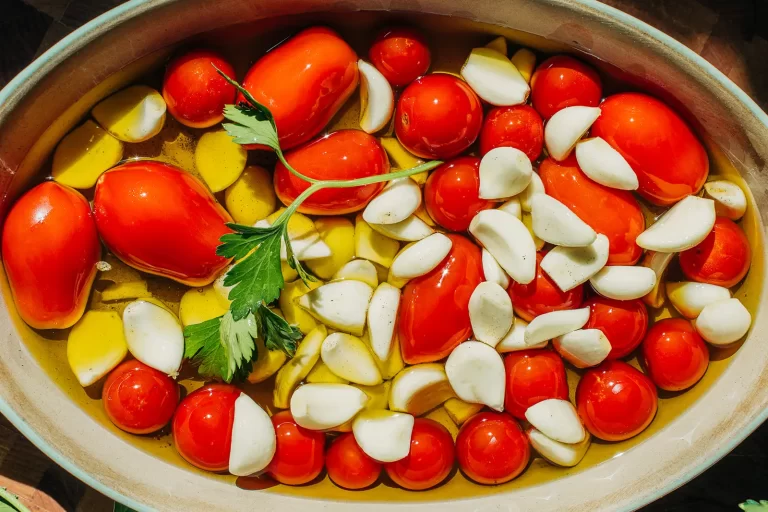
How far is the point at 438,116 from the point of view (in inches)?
35.5

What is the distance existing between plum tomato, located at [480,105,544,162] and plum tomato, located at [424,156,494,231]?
0.13 feet

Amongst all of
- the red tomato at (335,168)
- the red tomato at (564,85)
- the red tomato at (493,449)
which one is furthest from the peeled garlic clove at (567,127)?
the red tomato at (493,449)

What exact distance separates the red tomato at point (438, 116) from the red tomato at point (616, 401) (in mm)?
365

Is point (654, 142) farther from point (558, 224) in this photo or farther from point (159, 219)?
point (159, 219)

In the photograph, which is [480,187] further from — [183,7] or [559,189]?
[183,7]

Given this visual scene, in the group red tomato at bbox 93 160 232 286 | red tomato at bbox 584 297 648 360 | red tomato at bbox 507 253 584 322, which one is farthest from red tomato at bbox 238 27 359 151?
red tomato at bbox 584 297 648 360

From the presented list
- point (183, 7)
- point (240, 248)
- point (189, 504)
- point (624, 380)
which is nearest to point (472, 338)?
point (624, 380)

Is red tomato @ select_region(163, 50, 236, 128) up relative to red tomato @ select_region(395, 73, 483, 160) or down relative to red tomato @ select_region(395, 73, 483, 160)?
down

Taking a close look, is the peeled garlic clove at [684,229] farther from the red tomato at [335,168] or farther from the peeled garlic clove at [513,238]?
the red tomato at [335,168]

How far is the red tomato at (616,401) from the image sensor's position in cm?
95

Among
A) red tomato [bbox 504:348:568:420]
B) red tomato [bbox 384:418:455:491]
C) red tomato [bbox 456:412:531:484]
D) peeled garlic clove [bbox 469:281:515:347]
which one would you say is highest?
peeled garlic clove [bbox 469:281:515:347]

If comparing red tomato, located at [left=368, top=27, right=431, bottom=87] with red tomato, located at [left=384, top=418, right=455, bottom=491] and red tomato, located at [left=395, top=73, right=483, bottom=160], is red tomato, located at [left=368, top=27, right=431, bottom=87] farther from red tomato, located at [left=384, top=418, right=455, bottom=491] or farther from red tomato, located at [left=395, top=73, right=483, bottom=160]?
red tomato, located at [left=384, top=418, right=455, bottom=491]

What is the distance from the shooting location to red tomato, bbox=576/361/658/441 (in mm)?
951

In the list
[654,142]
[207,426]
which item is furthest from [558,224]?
[207,426]
